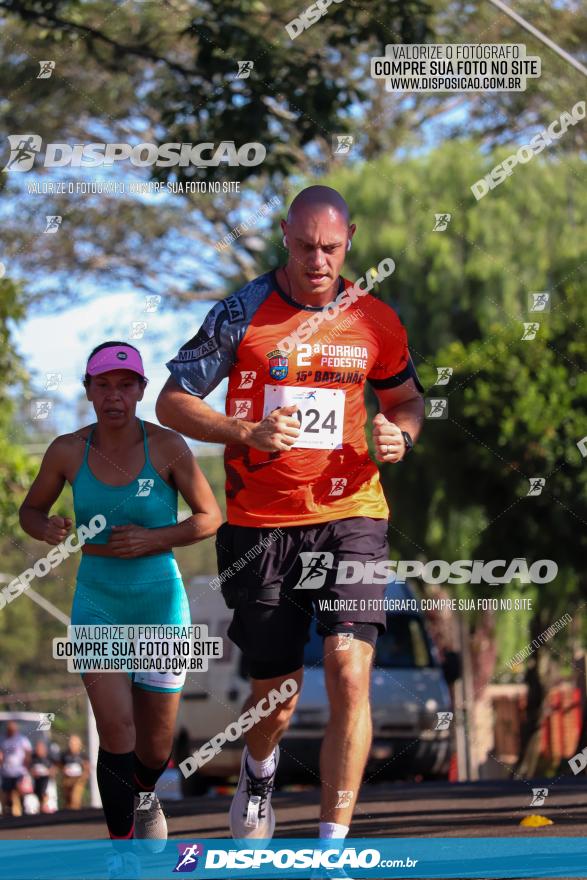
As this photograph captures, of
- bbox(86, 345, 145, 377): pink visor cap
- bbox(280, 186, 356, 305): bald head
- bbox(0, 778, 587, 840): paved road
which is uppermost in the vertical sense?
bbox(280, 186, 356, 305): bald head

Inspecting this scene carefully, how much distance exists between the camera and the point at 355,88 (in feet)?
34.8

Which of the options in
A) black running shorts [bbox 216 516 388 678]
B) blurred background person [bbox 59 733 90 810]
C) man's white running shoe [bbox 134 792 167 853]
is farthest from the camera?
blurred background person [bbox 59 733 90 810]

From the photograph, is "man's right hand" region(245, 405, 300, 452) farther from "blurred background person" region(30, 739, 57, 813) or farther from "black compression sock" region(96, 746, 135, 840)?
"blurred background person" region(30, 739, 57, 813)

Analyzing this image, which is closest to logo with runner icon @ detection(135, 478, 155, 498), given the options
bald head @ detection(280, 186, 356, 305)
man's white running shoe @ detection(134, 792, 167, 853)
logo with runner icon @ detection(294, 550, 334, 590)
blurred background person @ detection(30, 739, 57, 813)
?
logo with runner icon @ detection(294, 550, 334, 590)

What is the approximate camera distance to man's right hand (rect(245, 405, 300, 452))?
A: 5.45m

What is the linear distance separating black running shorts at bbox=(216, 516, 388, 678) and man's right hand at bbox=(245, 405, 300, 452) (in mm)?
356

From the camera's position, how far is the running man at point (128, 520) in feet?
19.1

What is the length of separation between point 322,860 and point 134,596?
4.18 ft

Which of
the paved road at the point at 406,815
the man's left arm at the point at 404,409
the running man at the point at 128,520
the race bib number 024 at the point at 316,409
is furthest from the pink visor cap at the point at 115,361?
the paved road at the point at 406,815

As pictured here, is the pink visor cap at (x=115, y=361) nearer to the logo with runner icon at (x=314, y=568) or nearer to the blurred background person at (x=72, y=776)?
the logo with runner icon at (x=314, y=568)

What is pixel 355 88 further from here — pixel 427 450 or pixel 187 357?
pixel 427 450

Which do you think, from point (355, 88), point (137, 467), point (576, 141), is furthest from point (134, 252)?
point (137, 467)

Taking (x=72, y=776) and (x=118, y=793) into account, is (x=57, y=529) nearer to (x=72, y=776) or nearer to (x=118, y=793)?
(x=118, y=793)

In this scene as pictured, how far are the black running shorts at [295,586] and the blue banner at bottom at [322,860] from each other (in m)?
0.66
